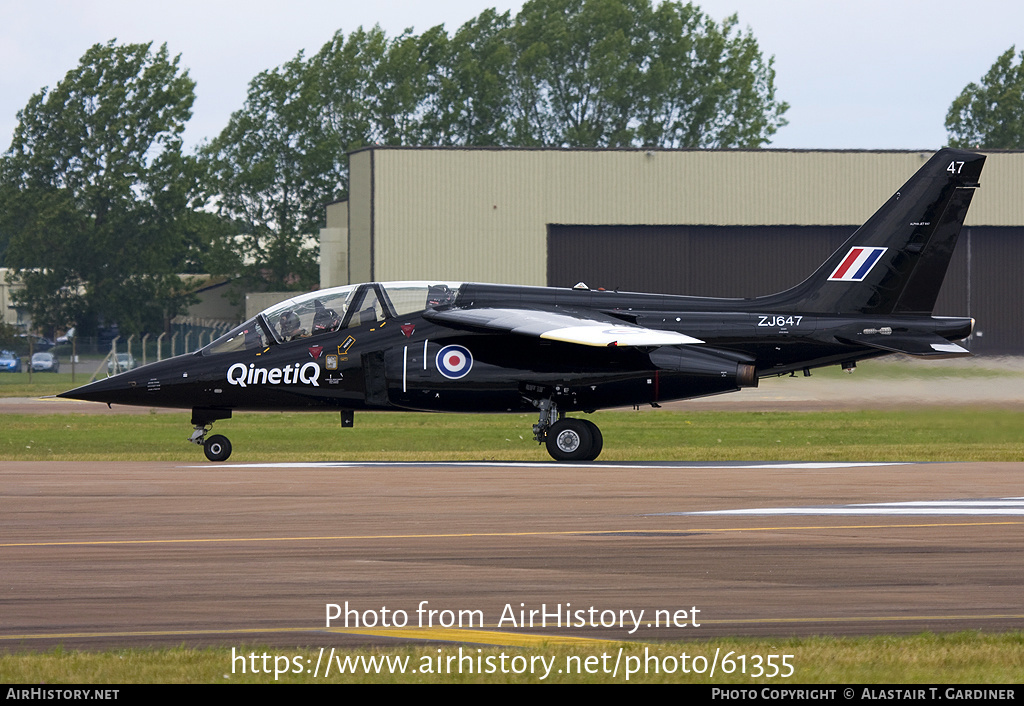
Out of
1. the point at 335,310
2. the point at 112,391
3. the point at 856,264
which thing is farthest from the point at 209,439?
the point at 856,264

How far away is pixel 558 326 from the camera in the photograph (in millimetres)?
21453

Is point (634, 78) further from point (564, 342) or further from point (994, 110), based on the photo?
point (564, 342)

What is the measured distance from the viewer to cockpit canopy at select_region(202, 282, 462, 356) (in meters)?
22.8

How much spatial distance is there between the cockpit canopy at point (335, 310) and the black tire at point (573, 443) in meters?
2.81

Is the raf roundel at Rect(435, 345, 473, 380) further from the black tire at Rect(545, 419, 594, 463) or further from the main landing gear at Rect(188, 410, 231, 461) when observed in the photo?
the main landing gear at Rect(188, 410, 231, 461)

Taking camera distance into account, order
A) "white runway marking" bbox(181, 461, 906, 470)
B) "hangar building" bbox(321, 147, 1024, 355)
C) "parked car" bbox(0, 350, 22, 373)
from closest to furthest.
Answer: "white runway marking" bbox(181, 461, 906, 470)
"hangar building" bbox(321, 147, 1024, 355)
"parked car" bbox(0, 350, 22, 373)

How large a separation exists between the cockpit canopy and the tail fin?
617 centimetres

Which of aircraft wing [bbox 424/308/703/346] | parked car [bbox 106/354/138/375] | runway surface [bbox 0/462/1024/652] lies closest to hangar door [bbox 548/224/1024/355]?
parked car [bbox 106/354/138/375]

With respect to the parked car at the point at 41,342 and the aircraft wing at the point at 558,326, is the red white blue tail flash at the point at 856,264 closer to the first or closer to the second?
the aircraft wing at the point at 558,326

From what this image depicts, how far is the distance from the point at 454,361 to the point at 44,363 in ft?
211

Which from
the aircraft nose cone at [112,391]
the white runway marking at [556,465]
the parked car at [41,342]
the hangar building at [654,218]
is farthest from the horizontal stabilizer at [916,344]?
the parked car at [41,342]
